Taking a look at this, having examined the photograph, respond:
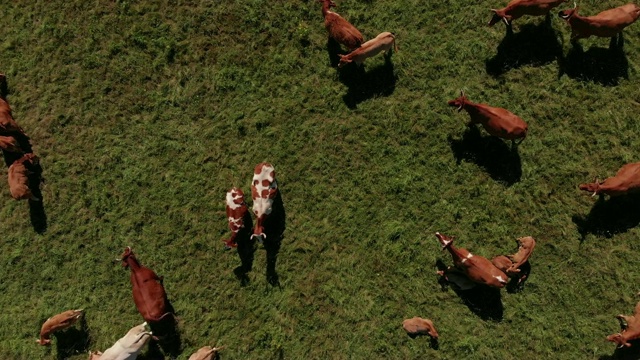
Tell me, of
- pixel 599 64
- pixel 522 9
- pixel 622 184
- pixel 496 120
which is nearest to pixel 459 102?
pixel 496 120

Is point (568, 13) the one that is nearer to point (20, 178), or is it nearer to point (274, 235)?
point (274, 235)

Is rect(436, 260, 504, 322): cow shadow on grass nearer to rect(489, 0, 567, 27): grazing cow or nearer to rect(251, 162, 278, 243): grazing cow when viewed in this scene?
rect(251, 162, 278, 243): grazing cow

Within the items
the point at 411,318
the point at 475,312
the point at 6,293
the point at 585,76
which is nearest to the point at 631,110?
the point at 585,76

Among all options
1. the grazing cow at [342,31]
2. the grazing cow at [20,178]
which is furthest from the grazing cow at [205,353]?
the grazing cow at [342,31]

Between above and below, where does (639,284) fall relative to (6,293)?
below

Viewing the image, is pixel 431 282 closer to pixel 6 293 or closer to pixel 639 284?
pixel 639 284

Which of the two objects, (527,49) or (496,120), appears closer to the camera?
(496,120)
